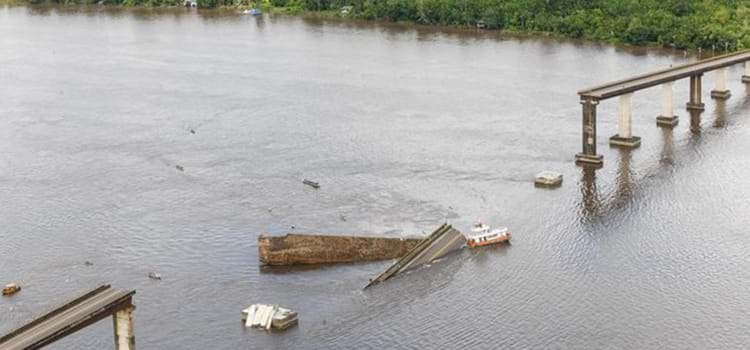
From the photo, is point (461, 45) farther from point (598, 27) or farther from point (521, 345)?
point (521, 345)

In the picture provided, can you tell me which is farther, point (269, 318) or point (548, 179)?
point (548, 179)

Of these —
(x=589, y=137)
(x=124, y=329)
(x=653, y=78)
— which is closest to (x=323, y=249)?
(x=124, y=329)

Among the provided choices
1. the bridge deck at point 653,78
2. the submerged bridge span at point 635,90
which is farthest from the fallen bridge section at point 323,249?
A: the bridge deck at point 653,78

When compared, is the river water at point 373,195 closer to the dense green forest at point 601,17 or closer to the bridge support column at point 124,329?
the bridge support column at point 124,329

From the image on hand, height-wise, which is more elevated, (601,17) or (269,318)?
(601,17)

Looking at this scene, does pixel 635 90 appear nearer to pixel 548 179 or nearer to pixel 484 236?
pixel 548 179
